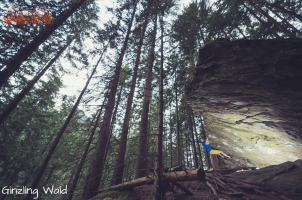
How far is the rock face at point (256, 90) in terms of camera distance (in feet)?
17.3

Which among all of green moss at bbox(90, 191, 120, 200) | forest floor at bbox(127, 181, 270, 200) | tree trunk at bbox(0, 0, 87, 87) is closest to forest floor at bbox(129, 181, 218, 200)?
forest floor at bbox(127, 181, 270, 200)

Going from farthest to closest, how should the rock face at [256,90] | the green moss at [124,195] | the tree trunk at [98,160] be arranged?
the tree trunk at [98,160], the green moss at [124,195], the rock face at [256,90]

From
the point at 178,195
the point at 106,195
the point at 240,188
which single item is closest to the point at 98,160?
the point at 106,195

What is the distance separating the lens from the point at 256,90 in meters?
5.81

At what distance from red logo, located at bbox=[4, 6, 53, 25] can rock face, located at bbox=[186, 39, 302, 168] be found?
9.17 metres

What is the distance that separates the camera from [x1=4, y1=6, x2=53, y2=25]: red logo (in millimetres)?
7342

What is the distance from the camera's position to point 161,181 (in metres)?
4.02

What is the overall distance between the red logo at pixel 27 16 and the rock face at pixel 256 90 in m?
9.17

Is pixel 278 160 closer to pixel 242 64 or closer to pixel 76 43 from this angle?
pixel 242 64

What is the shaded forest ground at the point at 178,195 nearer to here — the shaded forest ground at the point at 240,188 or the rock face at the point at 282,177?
the shaded forest ground at the point at 240,188

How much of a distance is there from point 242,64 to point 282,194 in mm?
5010

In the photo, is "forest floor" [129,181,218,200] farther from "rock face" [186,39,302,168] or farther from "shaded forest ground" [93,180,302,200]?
"rock face" [186,39,302,168]

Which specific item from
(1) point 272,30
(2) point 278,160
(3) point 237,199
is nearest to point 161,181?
(3) point 237,199

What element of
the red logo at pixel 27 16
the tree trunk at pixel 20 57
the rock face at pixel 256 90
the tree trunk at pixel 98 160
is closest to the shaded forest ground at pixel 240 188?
the tree trunk at pixel 98 160
